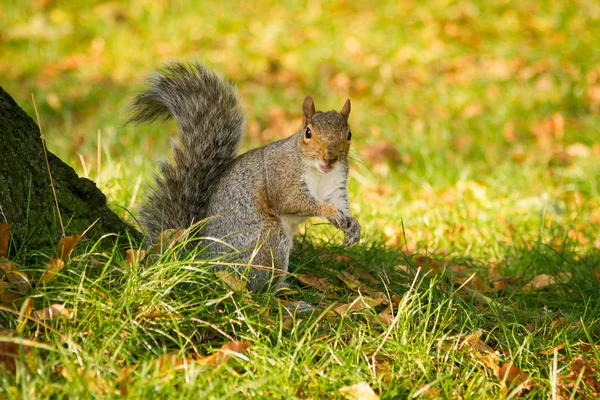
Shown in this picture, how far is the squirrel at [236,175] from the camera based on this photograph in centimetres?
258

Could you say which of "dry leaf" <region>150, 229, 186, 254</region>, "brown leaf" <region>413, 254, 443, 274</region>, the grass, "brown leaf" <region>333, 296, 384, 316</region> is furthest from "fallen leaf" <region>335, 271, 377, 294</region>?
"dry leaf" <region>150, 229, 186, 254</region>

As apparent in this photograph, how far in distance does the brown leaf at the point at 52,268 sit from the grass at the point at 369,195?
3cm

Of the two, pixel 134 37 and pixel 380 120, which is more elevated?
pixel 134 37

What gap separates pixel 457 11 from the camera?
7.43 m

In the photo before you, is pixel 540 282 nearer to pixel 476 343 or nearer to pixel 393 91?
pixel 476 343

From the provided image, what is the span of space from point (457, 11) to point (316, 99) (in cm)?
230

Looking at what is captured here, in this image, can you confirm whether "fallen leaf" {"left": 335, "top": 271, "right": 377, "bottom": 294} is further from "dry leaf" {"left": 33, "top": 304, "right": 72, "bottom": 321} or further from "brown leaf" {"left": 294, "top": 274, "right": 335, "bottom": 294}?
"dry leaf" {"left": 33, "top": 304, "right": 72, "bottom": 321}

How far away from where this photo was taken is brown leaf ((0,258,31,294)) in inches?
78.1

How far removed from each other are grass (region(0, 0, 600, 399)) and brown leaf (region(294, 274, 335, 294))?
0.04m

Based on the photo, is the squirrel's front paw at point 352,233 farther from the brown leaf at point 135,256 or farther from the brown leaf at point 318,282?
the brown leaf at point 135,256

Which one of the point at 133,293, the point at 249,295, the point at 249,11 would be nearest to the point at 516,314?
the point at 249,295

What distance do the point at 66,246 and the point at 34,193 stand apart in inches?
11.1

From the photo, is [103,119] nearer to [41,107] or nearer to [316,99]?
[41,107]

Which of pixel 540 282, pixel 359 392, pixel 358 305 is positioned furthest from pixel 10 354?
pixel 540 282
